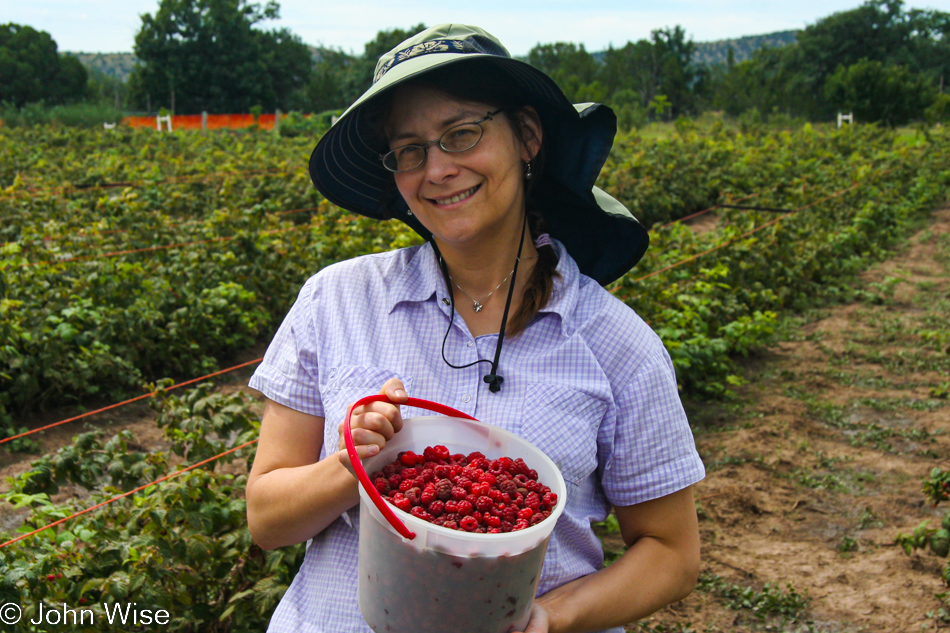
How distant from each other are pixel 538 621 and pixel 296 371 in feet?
2.16

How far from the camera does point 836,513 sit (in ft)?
11.2

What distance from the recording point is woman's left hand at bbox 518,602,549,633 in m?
1.22

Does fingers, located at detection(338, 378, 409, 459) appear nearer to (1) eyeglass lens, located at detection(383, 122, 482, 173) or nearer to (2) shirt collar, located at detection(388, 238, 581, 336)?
(2) shirt collar, located at detection(388, 238, 581, 336)

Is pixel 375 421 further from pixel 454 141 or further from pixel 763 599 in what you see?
pixel 763 599

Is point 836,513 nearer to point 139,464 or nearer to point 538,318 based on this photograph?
point 538,318

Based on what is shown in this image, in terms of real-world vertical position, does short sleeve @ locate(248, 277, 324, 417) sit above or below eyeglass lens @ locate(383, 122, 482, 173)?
below

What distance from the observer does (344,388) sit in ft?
4.81

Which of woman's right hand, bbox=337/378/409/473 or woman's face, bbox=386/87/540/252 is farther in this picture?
woman's face, bbox=386/87/540/252

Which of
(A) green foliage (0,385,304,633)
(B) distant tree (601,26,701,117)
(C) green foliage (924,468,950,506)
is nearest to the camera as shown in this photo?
(A) green foliage (0,385,304,633)

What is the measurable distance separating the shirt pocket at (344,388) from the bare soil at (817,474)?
1.67m

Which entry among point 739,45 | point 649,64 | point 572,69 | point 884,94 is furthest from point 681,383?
point 739,45

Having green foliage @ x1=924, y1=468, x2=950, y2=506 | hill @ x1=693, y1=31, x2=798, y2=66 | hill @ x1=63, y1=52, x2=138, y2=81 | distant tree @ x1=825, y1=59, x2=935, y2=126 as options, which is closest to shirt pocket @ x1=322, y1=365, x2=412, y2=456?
green foliage @ x1=924, y1=468, x2=950, y2=506

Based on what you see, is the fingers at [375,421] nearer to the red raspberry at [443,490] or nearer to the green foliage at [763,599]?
the red raspberry at [443,490]

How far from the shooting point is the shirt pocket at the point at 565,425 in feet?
4.60
